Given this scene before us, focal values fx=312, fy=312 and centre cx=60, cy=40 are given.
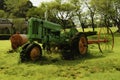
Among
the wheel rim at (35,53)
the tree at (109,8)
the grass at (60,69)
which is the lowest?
the grass at (60,69)

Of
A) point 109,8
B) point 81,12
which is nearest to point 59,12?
point 81,12

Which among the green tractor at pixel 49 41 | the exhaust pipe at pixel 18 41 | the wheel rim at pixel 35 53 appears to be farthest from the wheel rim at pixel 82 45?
the exhaust pipe at pixel 18 41

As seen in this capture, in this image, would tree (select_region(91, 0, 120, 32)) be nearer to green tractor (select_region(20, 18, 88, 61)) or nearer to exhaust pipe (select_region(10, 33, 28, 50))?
exhaust pipe (select_region(10, 33, 28, 50))

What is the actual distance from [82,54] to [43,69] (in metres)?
3.94

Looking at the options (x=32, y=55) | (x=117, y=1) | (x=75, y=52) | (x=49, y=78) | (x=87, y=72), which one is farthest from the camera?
(x=117, y=1)

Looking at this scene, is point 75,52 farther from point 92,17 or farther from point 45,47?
point 92,17

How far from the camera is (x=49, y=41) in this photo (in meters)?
16.0

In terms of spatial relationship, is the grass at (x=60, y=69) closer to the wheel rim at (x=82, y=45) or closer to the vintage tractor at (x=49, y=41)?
the vintage tractor at (x=49, y=41)

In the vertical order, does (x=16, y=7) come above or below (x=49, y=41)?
above

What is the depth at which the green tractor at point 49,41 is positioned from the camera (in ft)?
48.4

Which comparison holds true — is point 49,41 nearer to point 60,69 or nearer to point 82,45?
point 82,45

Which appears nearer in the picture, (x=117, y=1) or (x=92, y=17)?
(x=117, y=1)

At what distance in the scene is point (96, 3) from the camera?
183 feet

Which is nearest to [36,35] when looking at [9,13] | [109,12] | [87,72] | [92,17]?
[87,72]
